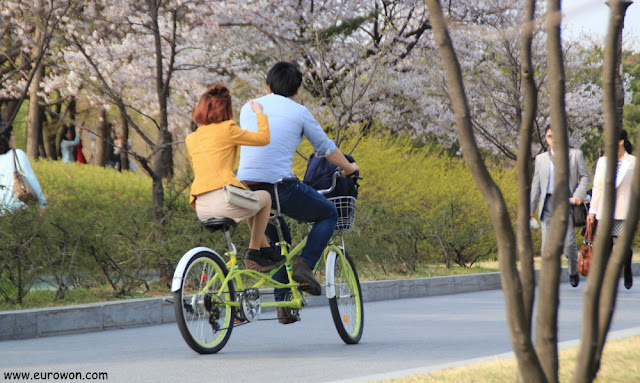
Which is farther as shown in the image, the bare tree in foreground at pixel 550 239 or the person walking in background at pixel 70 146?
the person walking in background at pixel 70 146

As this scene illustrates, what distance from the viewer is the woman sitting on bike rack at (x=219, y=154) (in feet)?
19.2

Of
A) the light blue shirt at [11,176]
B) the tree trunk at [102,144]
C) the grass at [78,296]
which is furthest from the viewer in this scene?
the tree trunk at [102,144]

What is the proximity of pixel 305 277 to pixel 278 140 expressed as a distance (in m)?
1.00

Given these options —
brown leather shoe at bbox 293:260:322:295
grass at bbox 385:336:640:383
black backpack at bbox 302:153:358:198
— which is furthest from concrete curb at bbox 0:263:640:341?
grass at bbox 385:336:640:383

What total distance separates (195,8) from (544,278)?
17.7m

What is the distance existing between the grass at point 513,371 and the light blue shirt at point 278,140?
1.99m

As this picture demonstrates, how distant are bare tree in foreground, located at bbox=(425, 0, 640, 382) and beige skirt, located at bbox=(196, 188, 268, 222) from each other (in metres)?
2.74

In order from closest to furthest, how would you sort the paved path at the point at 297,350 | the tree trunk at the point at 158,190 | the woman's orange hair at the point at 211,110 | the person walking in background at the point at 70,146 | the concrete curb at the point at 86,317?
1. the paved path at the point at 297,350
2. the woman's orange hair at the point at 211,110
3. the concrete curb at the point at 86,317
4. the tree trunk at the point at 158,190
5. the person walking in background at the point at 70,146

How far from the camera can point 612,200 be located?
3.18 m

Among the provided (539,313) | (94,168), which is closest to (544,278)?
(539,313)

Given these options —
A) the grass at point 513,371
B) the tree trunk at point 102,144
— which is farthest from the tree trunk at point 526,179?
the tree trunk at point 102,144

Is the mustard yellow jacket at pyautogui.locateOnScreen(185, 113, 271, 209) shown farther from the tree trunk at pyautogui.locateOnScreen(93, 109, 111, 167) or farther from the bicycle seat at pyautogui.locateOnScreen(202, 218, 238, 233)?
the tree trunk at pyautogui.locateOnScreen(93, 109, 111, 167)

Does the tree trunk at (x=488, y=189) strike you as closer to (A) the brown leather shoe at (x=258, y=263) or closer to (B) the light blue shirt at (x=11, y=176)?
(A) the brown leather shoe at (x=258, y=263)

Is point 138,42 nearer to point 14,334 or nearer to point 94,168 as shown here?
point 94,168
